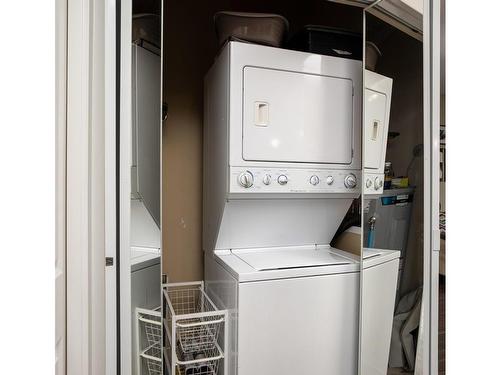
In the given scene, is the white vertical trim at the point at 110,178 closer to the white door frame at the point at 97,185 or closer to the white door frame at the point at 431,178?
the white door frame at the point at 97,185

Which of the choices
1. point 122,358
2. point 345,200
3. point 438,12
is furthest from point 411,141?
point 122,358

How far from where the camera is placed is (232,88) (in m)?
2.02

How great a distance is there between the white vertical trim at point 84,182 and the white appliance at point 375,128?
5.31 feet

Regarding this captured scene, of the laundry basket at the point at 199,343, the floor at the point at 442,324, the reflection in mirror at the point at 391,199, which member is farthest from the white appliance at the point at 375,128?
the laundry basket at the point at 199,343

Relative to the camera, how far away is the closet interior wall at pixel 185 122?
9.30 ft

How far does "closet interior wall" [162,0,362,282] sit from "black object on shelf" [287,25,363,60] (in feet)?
1.89

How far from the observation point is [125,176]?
1.47 metres

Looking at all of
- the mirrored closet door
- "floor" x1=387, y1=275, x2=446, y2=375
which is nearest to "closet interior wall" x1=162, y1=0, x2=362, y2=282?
the mirrored closet door

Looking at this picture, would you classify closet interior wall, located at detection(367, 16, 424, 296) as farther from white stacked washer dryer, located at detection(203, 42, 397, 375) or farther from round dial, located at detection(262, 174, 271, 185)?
round dial, located at detection(262, 174, 271, 185)

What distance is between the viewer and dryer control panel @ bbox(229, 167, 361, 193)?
6.66ft

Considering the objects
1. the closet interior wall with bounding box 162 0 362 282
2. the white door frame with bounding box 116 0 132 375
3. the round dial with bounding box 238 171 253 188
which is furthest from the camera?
the closet interior wall with bounding box 162 0 362 282
